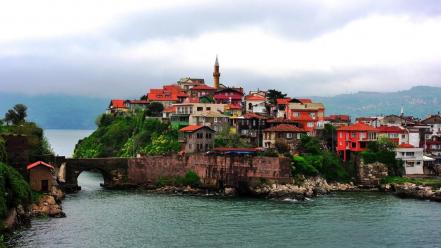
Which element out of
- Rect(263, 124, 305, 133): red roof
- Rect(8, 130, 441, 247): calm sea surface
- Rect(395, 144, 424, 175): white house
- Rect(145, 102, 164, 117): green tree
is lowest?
Rect(8, 130, 441, 247): calm sea surface

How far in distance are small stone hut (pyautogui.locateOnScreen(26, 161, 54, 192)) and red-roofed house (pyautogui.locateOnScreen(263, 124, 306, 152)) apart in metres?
37.2

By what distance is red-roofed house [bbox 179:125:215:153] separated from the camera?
303 feet

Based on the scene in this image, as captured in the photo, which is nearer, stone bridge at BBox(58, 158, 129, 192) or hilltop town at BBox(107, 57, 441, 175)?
stone bridge at BBox(58, 158, 129, 192)

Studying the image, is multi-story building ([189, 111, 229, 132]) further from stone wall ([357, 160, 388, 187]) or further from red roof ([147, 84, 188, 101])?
stone wall ([357, 160, 388, 187])

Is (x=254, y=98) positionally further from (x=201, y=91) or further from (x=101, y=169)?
(x=101, y=169)

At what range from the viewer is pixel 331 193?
3177 inches

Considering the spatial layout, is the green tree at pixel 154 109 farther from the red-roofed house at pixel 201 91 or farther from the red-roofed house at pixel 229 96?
the red-roofed house at pixel 229 96

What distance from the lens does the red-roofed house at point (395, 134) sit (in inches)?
3772

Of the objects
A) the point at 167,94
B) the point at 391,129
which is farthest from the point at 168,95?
the point at 391,129

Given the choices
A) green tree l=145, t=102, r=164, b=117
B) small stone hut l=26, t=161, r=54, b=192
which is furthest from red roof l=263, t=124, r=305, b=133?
small stone hut l=26, t=161, r=54, b=192

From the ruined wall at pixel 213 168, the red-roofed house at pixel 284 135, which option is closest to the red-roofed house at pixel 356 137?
the red-roofed house at pixel 284 135

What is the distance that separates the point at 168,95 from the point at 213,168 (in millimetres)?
44915

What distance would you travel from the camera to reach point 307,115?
104 metres

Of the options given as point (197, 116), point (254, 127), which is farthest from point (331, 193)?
point (197, 116)
